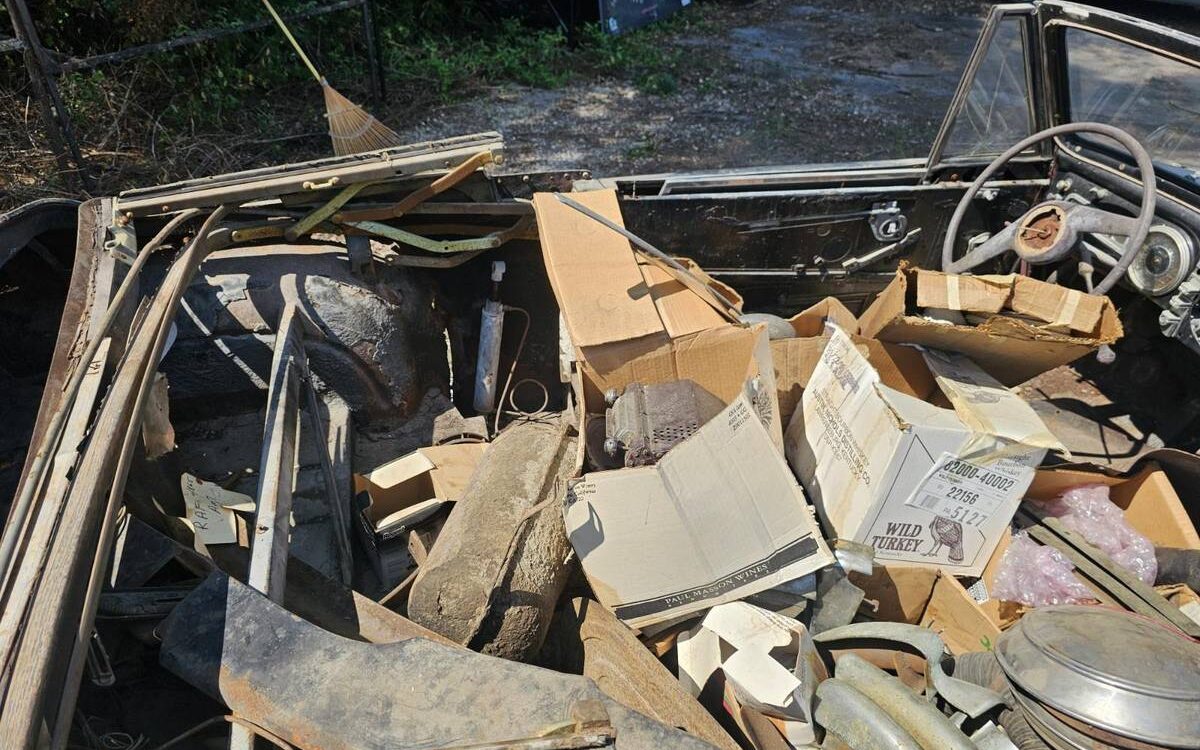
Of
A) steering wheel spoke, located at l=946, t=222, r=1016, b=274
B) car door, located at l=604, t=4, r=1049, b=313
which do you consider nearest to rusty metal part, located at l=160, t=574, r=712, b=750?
car door, located at l=604, t=4, r=1049, b=313

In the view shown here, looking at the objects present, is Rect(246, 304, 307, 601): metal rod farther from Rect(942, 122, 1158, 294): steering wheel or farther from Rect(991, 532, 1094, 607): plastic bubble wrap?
Rect(942, 122, 1158, 294): steering wheel

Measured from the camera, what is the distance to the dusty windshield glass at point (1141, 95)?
2.74 m

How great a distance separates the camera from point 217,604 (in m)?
1.45

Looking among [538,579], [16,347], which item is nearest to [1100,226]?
Result: [538,579]

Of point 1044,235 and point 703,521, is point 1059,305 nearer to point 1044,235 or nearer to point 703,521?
point 1044,235

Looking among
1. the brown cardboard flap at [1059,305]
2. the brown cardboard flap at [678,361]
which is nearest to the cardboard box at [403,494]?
the brown cardboard flap at [678,361]

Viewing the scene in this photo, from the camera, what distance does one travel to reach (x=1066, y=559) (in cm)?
223

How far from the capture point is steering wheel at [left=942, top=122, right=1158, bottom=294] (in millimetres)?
2434

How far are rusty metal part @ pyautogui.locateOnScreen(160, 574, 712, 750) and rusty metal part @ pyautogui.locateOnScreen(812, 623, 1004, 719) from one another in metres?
0.74

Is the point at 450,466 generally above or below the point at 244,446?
below

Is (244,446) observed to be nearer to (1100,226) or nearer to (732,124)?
(1100,226)

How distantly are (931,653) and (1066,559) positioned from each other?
690 mm

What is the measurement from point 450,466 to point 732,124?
5108 millimetres

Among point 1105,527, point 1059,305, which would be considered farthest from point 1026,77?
point 1105,527
